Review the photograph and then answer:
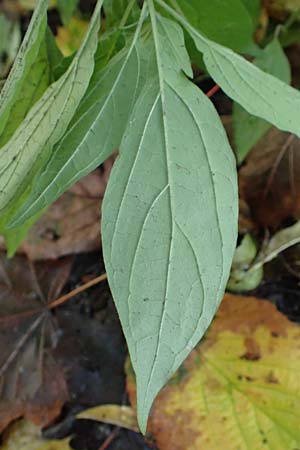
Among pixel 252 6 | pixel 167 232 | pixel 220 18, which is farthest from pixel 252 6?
pixel 167 232

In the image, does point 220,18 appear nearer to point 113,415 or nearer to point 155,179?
point 155,179

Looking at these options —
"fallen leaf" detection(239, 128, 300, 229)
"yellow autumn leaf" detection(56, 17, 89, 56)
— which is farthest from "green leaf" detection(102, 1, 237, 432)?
"yellow autumn leaf" detection(56, 17, 89, 56)

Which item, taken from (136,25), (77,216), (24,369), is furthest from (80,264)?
(136,25)

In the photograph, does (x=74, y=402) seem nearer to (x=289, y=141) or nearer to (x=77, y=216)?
(x=77, y=216)

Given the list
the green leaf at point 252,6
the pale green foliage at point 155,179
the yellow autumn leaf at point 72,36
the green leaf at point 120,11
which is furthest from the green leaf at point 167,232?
the yellow autumn leaf at point 72,36

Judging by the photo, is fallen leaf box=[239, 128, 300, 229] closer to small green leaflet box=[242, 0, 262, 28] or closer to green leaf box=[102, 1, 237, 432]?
small green leaflet box=[242, 0, 262, 28]

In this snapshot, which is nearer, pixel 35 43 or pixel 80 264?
pixel 35 43
